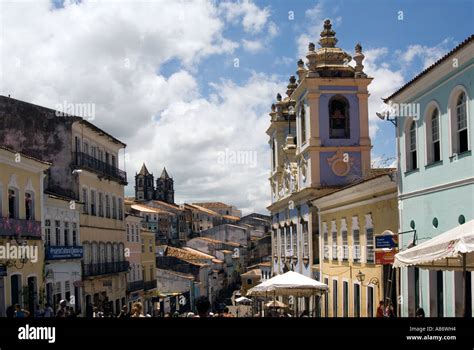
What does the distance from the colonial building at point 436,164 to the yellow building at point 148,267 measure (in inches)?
1010

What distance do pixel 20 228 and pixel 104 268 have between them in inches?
435

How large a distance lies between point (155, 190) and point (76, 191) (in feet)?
276

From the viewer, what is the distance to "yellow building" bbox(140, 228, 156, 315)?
4216 cm

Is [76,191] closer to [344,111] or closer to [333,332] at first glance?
[344,111]

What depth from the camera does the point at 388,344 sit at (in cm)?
670

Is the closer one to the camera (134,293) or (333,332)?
(333,332)

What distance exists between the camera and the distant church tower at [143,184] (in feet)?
337

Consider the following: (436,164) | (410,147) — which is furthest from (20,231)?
(436,164)

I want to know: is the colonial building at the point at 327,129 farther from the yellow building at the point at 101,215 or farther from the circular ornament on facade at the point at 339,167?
the yellow building at the point at 101,215

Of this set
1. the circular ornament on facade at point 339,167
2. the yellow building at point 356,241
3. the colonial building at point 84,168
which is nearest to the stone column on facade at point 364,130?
the circular ornament on facade at point 339,167

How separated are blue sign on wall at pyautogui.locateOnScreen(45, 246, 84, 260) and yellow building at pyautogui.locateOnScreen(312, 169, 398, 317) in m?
9.20

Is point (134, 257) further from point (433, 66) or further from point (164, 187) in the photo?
point (164, 187)

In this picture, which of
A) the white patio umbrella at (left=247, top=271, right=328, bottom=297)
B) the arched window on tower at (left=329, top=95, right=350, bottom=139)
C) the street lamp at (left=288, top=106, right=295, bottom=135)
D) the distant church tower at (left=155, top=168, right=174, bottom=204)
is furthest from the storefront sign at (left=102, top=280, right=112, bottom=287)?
the distant church tower at (left=155, top=168, right=174, bottom=204)

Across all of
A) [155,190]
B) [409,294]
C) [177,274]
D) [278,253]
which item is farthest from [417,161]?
[155,190]
